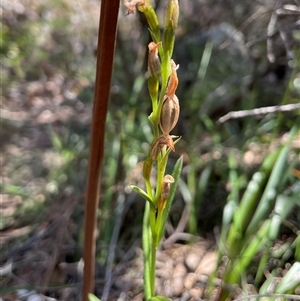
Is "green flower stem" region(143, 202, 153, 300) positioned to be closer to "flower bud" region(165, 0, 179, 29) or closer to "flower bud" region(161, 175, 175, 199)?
"flower bud" region(161, 175, 175, 199)

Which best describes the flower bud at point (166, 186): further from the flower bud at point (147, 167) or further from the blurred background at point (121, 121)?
the blurred background at point (121, 121)

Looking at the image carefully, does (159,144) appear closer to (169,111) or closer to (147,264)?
(169,111)

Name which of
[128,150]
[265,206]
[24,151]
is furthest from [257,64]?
[24,151]

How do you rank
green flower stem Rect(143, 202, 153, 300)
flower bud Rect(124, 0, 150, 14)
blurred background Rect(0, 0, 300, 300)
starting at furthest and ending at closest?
1. blurred background Rect(0, 0, 300, 300)
2. green flower stem Rect(143, 202, 153, 300)
3. flower bud Rect(124, 0, 150, 14)

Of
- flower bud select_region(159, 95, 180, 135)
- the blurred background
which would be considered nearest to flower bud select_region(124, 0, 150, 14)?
flower bud select_region(159, 95, 180, 135)

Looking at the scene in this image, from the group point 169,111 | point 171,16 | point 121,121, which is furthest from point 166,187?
point 121,121
